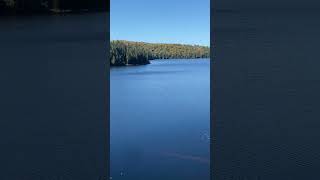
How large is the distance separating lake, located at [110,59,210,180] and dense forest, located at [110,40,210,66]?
20 cm

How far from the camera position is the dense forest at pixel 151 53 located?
276 inches

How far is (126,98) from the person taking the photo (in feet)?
20.4

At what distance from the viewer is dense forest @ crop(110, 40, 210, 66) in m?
Answer: 7.01
